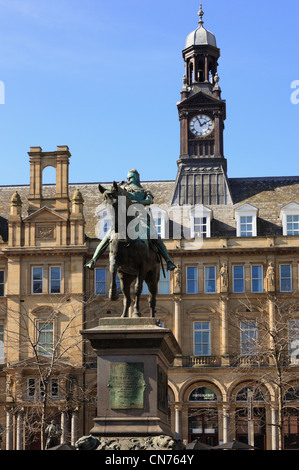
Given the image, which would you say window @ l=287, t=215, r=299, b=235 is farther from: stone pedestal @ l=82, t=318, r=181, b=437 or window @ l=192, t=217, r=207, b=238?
stone pedestal @ l=82, t=318, r=181, b=437

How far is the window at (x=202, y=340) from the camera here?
66.1m

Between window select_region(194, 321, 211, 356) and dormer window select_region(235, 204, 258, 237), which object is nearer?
window select_region(194, 321, 211, 356)

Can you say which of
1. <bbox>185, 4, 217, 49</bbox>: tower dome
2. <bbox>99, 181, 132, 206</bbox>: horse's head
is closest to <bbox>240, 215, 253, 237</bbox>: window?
<bbox>185, 4, 217, 49</bbox>: tower dome

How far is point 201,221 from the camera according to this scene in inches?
2694

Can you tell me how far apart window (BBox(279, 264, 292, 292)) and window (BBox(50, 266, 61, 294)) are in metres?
15.0

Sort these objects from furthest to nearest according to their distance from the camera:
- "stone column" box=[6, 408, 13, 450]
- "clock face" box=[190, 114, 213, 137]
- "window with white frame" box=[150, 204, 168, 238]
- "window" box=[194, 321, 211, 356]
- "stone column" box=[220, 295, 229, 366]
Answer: "clock face" box=[190, 114, 213, 137] < "window with white frame" box=[150, 204, 168, 238] < "window" box=[194, 321, 211, 356] < "stone column" box=[220, 295, 229, 366] < "stone column" box=[6, 408, 13, 450]

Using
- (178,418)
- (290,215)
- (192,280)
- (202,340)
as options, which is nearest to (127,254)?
(178,418)

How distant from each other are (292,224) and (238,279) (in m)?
5.40

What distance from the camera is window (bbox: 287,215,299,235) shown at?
67.7 m

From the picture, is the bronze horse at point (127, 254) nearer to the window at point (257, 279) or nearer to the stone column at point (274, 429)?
the stone column at point (274, 429)

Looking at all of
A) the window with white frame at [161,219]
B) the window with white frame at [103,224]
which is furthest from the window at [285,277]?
the window with white frame at [103,224]

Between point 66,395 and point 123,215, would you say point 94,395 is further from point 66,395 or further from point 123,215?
point 123,215

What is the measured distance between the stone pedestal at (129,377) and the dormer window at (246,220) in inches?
1814

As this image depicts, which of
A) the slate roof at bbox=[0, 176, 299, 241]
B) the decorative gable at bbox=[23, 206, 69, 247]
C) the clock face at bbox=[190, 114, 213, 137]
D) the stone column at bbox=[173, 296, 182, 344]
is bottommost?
the stone column at bbox=[173, 296, 182, 344]
